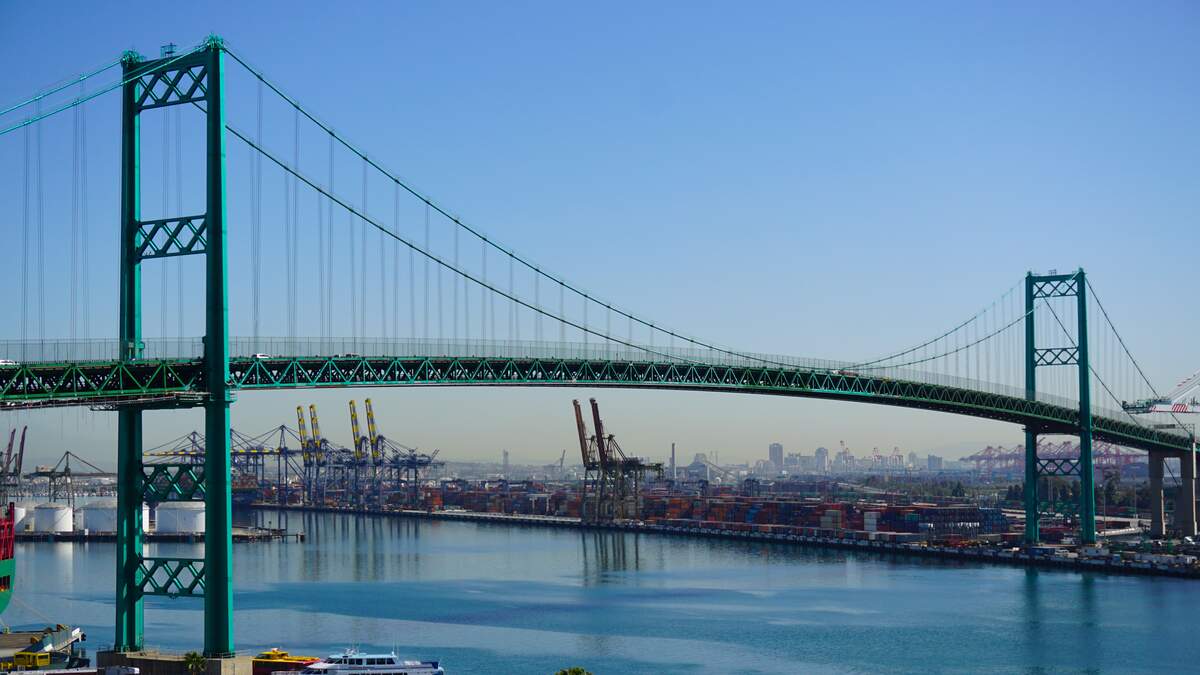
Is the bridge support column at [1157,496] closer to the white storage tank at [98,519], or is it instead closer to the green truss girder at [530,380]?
the green truss girder at [530,380]

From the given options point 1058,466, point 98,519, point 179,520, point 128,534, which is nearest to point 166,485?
point 128,534

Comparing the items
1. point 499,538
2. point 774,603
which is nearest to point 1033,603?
point 774,603

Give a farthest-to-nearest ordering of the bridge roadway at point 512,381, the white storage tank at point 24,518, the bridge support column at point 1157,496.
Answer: the white storage tank at point 24,518 < the bridge support column at point 1157,496 < the bridge roadway at point 512,381

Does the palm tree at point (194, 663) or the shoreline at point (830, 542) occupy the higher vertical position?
the palm tree at point (194, 663)

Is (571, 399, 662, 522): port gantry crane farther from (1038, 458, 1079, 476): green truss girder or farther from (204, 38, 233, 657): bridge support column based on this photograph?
(204, 38, 233, 657): bridge support column

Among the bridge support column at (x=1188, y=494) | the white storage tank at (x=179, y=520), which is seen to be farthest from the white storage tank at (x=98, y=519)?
the bridge support column at (x=1188, y=494)

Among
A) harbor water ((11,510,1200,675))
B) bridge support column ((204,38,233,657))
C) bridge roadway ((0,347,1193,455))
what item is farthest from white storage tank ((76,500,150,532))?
bridge support column ((204,38,233,657))

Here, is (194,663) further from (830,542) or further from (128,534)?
(830,542)

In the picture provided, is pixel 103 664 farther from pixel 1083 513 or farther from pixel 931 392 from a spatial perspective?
pixel 1083 513
